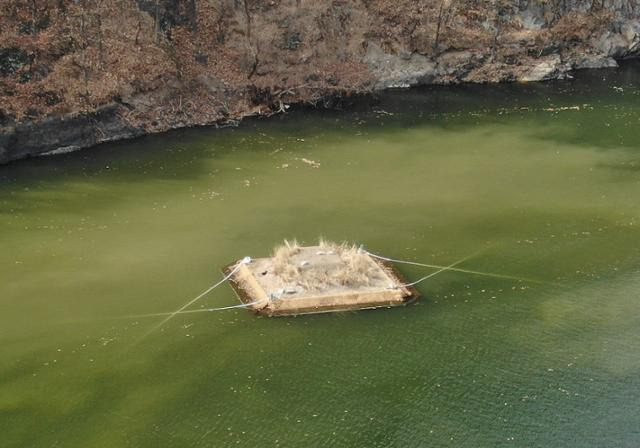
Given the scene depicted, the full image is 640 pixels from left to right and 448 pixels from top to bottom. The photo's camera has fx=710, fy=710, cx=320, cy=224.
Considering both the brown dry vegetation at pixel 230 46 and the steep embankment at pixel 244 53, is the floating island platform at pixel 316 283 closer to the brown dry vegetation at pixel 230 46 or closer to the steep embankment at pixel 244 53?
the steep embankment at pixel 244 53

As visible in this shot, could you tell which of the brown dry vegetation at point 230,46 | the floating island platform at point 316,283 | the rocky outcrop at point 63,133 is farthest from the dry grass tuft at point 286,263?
the brown dry vegetation at point 230,46

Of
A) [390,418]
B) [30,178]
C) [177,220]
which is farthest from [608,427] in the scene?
[30,178]

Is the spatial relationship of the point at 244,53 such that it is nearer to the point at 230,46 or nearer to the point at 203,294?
the point at 230,46

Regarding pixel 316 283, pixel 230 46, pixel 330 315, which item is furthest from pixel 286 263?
pixel 230 46

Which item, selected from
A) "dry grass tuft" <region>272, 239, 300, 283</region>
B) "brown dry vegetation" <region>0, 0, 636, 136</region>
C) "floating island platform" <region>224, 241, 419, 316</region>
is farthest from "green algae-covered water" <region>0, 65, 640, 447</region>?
"brown dry vegetation" <region>0, 0, 636, 136</region>

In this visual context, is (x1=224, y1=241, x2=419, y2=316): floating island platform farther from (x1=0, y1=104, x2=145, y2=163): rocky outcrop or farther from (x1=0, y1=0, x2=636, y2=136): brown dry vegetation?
(x1=0, y1=0, x2=636, y2=136): brown dry vegetation

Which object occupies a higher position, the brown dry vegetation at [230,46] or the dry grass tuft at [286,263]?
the brown dry vegetation at [230,46]
